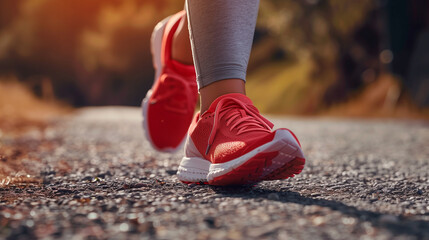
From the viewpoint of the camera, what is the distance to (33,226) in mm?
973

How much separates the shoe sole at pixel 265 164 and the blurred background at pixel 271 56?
4410 millimetres

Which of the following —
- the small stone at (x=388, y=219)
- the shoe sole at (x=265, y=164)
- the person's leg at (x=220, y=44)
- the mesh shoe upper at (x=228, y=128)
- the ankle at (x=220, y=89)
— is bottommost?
the small stone at (x=388, y=219)

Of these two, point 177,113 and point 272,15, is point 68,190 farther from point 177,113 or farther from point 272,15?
point 272,15

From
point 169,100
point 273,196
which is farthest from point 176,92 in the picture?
point 273,196

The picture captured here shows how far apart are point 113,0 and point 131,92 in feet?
17.7

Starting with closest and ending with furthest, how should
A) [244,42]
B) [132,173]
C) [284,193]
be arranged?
[284,193], [244,42], [132,173]

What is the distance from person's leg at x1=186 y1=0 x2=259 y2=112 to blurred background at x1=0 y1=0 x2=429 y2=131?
4210mm

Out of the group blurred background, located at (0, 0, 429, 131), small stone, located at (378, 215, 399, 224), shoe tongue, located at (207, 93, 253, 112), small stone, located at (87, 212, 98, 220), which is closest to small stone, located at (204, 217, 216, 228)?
small stone, located at (87, 212, 98, 220)

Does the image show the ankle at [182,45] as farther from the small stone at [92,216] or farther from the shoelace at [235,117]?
the small stone at [92,216]

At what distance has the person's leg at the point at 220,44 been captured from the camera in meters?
1.52

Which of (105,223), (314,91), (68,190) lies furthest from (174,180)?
(314,91)

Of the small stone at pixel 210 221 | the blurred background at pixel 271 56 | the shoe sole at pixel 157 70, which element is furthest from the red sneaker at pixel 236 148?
the blurred background at pixel 271 56

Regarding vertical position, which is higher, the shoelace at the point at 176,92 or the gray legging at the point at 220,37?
the gray legging at the point at 220,37

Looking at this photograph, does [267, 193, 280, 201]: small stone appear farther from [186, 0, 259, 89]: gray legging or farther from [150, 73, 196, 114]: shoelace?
[150, 73, 196, 114]: shoelace
